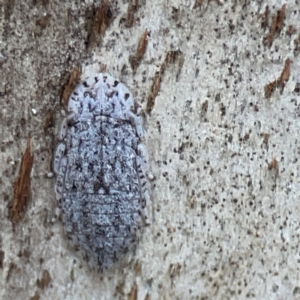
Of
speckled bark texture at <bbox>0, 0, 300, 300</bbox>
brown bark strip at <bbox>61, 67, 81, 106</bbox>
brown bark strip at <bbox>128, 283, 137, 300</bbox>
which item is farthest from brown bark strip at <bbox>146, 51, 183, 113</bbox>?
brown bark strip at <bbox>128, 283, 137, 300</bbox>

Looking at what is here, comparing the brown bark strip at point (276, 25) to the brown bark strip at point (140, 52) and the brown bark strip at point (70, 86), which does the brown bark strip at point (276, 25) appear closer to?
the brown bark strip at point (140, 52)

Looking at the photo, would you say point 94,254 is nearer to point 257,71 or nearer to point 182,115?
point 182,115

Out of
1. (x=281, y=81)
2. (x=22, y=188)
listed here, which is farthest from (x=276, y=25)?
(x=22, y=188)

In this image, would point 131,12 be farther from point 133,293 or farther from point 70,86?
point 133,293

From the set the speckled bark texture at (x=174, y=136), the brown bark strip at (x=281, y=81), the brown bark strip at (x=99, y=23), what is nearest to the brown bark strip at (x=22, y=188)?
the speckled bark texture at (x=174, y=136)

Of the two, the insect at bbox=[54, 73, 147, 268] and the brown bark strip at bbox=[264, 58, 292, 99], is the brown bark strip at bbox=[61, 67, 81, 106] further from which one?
the brown bark strip at bbox=[264, 58, 292, 99]

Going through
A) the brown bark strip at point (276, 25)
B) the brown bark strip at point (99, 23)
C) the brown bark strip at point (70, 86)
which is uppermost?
the brown bark strip at point (276, 25)
